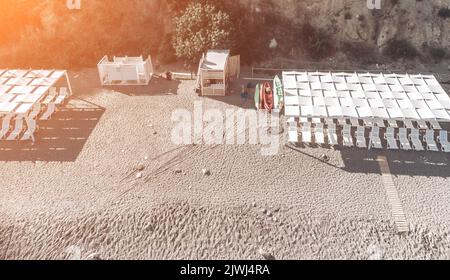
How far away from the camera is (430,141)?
22688 millimetres

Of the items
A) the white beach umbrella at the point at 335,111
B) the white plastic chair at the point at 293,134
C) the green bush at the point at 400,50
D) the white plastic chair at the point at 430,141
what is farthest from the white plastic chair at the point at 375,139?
the green bush at the point at 400,50

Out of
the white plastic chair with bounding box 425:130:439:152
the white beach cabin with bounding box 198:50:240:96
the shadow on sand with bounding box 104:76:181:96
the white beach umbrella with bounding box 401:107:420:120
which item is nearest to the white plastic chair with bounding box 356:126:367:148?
the white beach umbrella with bounding box 401:107:420:120

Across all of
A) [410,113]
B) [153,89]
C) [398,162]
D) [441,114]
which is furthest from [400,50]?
[153,89]

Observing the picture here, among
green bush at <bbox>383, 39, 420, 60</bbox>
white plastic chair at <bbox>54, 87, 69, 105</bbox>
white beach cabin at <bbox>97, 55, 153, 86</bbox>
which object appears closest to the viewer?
white plastic chair at <bbox>54, 87, 69, 105</bbox>

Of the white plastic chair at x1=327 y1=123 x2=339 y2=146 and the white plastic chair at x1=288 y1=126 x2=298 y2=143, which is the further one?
the white plastic chair at x1=327 y1=123 x2=339 y2=146

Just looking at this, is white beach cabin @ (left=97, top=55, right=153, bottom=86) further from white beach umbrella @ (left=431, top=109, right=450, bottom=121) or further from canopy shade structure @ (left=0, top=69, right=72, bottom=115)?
white beach umbrella @ (left=431, top=109, right=450, bottom=121)

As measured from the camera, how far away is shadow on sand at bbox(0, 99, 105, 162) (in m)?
22.1

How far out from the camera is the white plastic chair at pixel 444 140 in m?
22.4

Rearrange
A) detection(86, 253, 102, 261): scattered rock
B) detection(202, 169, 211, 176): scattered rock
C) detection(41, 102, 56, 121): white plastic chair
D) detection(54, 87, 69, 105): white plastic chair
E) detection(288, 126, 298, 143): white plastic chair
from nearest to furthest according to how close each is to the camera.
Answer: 1. detection(86, 253, 102, 261): scattered rock
2. detection(202, 169, 211, 176): scattered rock
3. detection(288, 126, 298, 143): white plastic chair
4. detection(41, 102, 56, 121): white plastic chair
5. detection(54, 87, 69, 105): white plastic chair

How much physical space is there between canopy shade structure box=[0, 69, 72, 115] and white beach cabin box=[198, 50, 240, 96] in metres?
11.0

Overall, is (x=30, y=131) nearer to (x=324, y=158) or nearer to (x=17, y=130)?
(x=17, y=130)

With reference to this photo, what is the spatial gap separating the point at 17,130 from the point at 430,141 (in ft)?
91.7
